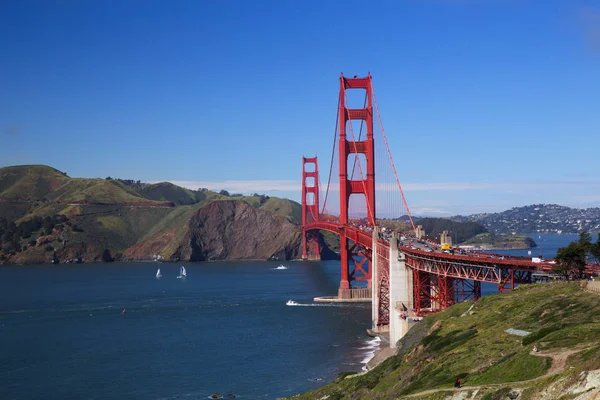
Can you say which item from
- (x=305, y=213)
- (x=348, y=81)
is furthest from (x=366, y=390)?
(x=305, y=213)

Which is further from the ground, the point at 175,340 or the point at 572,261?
the point at 572,261

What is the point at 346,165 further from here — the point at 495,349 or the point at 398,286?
the point at 495,349

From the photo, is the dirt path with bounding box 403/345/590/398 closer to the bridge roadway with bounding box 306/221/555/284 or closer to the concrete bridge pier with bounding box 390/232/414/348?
the bridge roadway with bounding box 306/221/555/284

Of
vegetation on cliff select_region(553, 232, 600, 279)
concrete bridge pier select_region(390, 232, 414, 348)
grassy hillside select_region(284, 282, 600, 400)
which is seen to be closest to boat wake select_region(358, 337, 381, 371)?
concrete bridge pier select_region(390, 232, 414, 348)

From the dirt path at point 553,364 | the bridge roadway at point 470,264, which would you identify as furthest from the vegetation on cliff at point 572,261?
the dirt path at point 553,364

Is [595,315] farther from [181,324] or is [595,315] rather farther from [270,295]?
[270,295]

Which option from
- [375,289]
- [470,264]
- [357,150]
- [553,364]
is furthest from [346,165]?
[553,364]

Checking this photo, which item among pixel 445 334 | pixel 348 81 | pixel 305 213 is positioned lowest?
pixel 445 334
